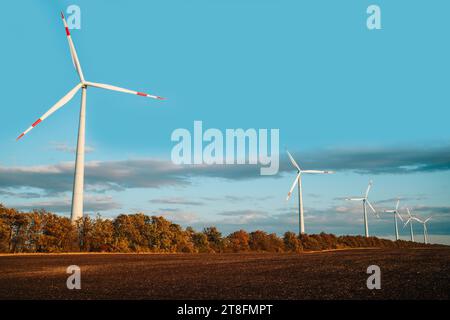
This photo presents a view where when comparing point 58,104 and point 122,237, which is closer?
point 58,104

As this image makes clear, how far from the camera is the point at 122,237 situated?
67562 millimetres

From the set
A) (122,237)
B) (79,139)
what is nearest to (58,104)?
(79,139)

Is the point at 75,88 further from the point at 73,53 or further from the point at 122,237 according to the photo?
the point at 122,237

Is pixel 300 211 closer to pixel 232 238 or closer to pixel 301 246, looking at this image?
pixel 301 246

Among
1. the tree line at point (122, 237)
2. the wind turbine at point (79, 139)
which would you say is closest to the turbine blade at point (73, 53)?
the wind turbine at point (79, 139)

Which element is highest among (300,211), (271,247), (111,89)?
(111,89)

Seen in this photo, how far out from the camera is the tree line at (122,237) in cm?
5716

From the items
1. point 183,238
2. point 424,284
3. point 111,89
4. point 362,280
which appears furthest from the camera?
point 183,238

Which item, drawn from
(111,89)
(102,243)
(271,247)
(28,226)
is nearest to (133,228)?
(102,243)

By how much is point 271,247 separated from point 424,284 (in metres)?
76.1

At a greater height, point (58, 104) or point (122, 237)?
point (58, 104)
